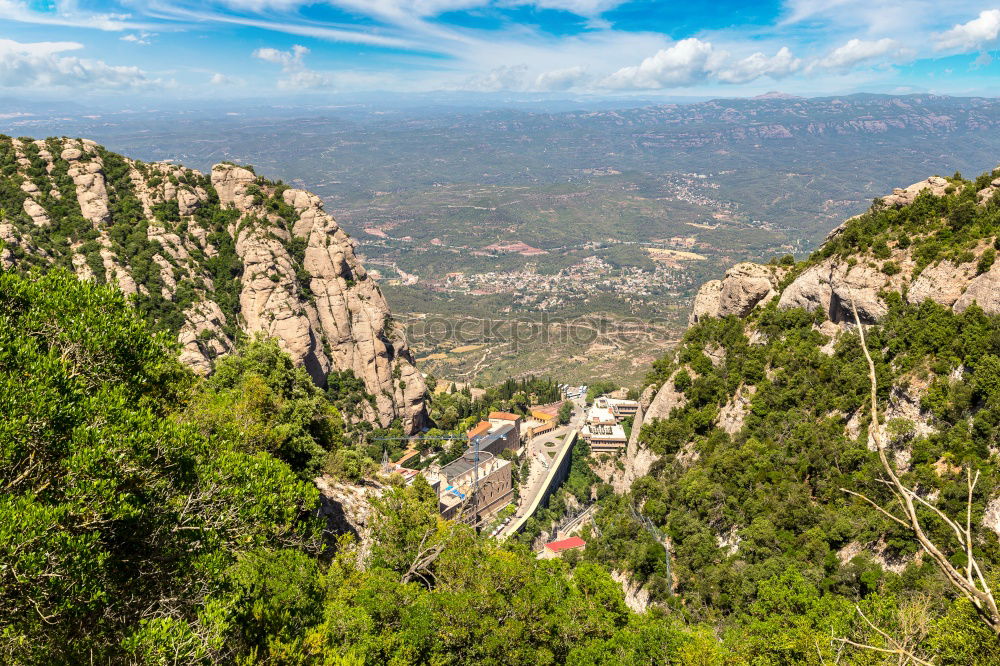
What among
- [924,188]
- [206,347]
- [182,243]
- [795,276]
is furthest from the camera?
[182,243]

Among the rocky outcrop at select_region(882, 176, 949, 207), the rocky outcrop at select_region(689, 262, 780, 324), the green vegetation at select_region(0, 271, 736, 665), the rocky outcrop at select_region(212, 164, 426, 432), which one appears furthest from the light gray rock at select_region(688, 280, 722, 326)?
the green vegetation at select_region(0, 271, 736, 665)

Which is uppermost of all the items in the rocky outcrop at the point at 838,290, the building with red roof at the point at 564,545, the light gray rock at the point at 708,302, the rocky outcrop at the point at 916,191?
the rocky outcrop at the point at 916,191

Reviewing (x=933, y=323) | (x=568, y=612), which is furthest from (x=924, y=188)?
(x=568, y=612)

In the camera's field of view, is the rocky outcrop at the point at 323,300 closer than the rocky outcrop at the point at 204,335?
No

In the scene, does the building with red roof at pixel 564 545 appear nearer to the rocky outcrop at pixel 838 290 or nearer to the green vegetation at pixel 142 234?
the rocky outcrop at pixel 838 290

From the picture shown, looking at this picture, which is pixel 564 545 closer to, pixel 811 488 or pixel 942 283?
pixel 811 488

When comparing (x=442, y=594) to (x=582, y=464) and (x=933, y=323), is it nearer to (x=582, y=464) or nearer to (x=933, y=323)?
(x=933, y=323)

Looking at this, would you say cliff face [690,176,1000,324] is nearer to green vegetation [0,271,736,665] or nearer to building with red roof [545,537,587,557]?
building with red roof [545,537,587,557]

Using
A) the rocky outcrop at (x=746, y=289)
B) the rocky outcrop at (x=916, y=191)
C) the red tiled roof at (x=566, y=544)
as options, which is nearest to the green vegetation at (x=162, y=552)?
the red tiled roof at (x=566, y=544)
